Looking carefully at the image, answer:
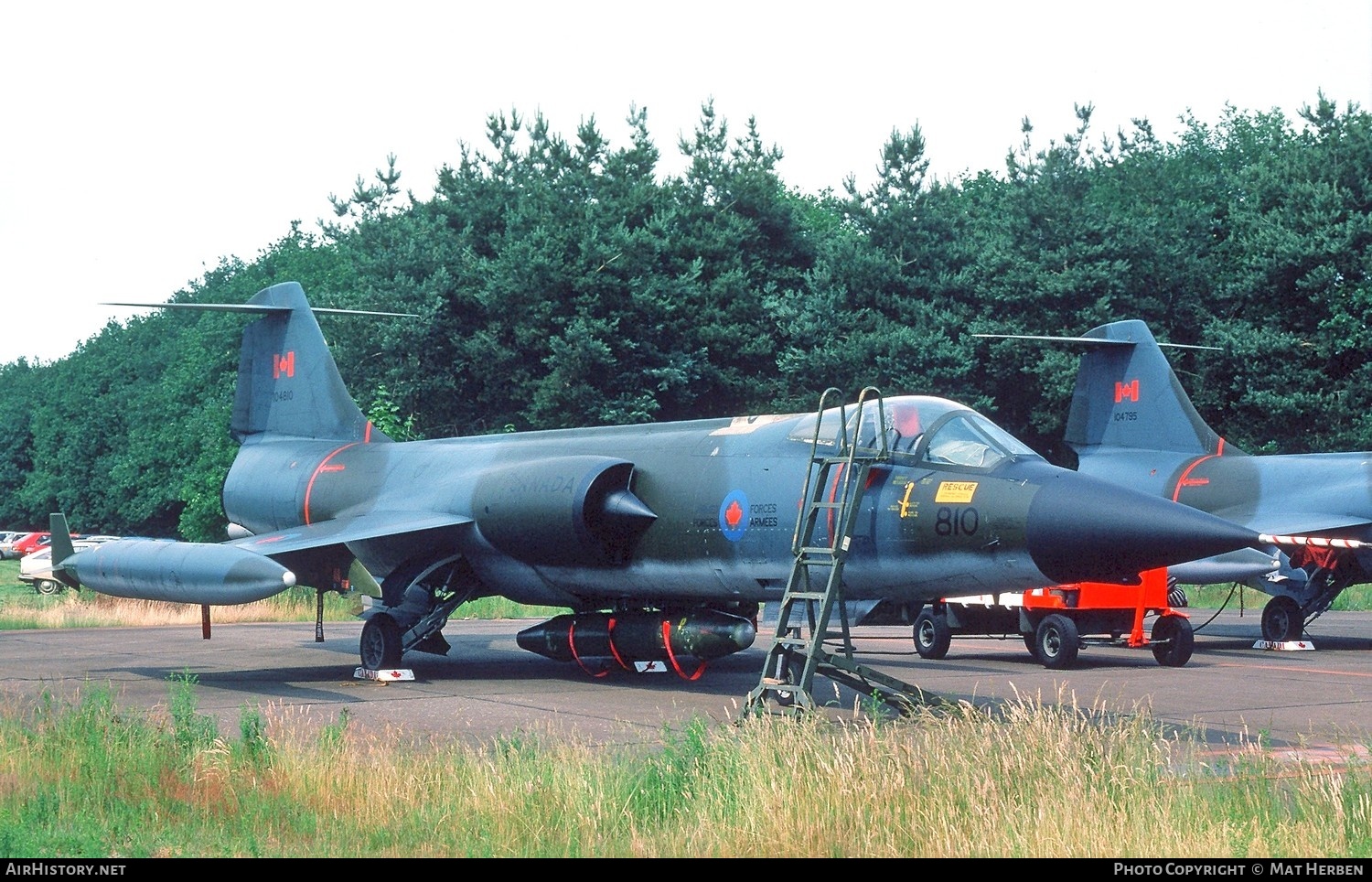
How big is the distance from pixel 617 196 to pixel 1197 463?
24.8 metres

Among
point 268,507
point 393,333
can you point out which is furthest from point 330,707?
point 393,333

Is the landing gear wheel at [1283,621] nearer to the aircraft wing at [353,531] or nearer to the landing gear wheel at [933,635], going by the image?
the landing gear wheel at [933,635]

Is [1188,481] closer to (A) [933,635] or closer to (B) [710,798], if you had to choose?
(A) [933,635]

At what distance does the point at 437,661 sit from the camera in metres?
16.8

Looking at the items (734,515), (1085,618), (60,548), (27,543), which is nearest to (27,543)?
(27,543)

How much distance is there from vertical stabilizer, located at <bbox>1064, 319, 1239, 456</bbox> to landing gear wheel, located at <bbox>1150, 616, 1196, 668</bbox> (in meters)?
6.31

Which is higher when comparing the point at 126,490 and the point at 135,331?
the point at 135,331

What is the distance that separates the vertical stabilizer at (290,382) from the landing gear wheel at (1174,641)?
9697 mm

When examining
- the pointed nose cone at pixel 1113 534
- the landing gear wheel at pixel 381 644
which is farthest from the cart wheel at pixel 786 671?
the landing gear wheel at pixel 381 644

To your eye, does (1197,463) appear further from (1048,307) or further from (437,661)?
(1048,307)

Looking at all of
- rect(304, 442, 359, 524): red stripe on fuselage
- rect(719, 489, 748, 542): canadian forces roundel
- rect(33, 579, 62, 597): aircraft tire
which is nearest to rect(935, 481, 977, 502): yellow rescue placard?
rect(719, 489, 748, 542): canadian forces roundel

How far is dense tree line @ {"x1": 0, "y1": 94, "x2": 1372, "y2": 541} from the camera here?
121ft

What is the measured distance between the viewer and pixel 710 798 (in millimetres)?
6832

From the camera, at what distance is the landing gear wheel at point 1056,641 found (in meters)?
15.6
